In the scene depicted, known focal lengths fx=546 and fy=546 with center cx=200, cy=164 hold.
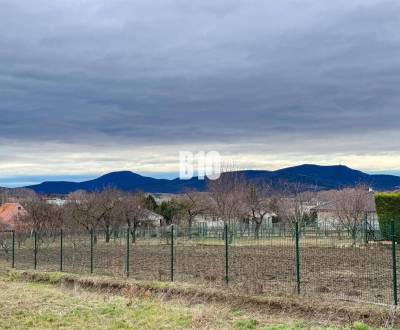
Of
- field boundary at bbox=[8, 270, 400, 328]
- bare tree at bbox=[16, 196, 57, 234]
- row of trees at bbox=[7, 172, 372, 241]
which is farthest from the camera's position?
row of trees at bbox=[7, 172, 372, 241]

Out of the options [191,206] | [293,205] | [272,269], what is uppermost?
[293,205]

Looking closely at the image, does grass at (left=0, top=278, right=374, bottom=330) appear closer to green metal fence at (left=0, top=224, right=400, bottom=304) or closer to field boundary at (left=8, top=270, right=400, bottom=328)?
field boundary at (left=8, top=270, right=400, bottom=328)

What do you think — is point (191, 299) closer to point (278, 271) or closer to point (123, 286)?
point (123, 286)

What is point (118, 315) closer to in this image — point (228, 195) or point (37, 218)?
point (37, 218)

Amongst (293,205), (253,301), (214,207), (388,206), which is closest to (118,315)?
(253,301)

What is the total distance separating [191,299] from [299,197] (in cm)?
4109

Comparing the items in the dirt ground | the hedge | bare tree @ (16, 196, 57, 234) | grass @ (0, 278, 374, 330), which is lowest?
the dirt ground

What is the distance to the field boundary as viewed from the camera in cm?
1023

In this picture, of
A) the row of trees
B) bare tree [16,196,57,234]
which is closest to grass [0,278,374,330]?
the row of trees

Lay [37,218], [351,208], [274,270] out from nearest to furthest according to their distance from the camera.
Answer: [274,270], [351,208], [37,218]

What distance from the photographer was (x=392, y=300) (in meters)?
11.7

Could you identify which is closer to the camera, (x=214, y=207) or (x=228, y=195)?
→ (x=228, y=195)

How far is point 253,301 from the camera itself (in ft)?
39.4

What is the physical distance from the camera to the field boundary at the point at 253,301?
1023 cm
